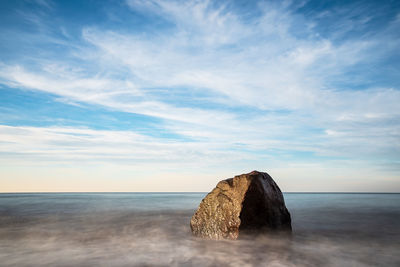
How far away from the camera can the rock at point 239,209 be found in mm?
6777

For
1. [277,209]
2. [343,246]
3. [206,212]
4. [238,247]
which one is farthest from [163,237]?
[343,246]

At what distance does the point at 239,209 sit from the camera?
670 centimetres

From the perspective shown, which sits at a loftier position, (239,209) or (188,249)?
(239,209)

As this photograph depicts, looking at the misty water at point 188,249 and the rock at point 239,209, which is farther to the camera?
the rock at point 239,209

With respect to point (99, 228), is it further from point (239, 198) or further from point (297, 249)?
point (297, 249)

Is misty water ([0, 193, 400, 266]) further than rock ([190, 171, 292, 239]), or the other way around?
rock ([190, 171, 292, 239])

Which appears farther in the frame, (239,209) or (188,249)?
(239,209)

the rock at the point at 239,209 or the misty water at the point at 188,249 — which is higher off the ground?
the rock at the point at 239,209

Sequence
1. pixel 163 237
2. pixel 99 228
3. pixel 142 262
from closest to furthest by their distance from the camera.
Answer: pixel 142 262 → pixel 163 237 → pixel 99 228

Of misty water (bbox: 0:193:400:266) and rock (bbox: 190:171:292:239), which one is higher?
rock (bbox: 190:171:292:239)

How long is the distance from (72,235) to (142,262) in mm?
4207

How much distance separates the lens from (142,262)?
521 cm

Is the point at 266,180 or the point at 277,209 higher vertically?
the point at 266,180

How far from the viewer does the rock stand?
6777 millimetres
